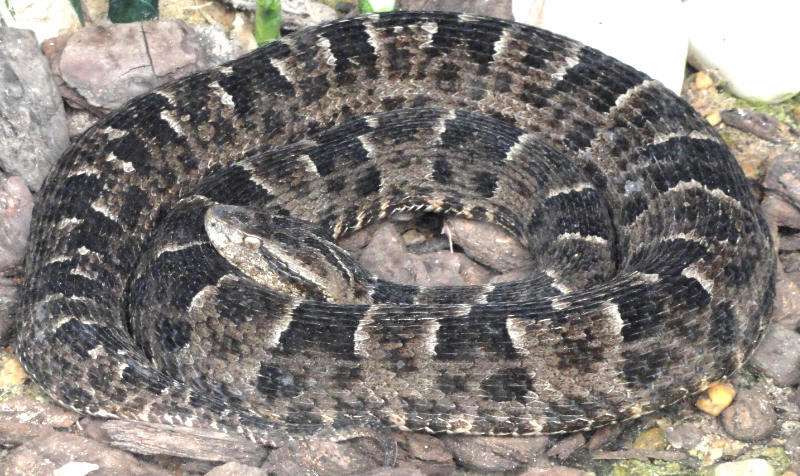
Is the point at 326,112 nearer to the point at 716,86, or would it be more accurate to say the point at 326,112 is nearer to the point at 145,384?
the point at 145,384

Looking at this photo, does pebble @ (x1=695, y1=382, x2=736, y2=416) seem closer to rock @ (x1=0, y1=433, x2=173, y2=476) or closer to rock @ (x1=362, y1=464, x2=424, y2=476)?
rock @ (x1=362, y1=464, x2=424, y2=476)

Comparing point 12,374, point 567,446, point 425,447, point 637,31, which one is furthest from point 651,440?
point 12,374

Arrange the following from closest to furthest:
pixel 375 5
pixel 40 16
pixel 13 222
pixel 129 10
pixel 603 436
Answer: pixel 603 436, pixel 13 222, pixel 40 16, pixel 129 10, pixel 375 5

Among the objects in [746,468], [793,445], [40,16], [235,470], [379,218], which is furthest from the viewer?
[40,16]

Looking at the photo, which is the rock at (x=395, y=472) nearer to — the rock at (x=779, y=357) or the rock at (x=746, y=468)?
the rock at (x=746, y=468)

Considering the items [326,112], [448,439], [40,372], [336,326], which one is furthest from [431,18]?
[40,372]

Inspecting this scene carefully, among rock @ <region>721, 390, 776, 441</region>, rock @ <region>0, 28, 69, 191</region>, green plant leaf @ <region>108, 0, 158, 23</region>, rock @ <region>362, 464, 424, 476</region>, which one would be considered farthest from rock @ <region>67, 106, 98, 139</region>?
rock @ <region>721, 390, 776, 441</region>

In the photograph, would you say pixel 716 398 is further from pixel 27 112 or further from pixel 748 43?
pixel 27 112
